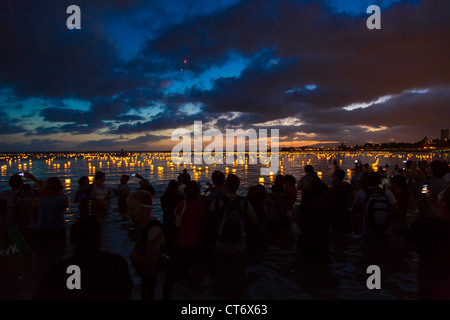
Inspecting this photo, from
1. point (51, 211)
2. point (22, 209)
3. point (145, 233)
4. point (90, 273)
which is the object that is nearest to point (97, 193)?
point (22, 209)

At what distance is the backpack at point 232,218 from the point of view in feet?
17.4

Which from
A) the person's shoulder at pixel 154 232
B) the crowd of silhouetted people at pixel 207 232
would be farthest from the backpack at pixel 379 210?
the person's shoulder at pixel 154 232

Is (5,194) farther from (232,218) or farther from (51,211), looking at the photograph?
(232,218)

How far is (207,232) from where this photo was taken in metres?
6.14

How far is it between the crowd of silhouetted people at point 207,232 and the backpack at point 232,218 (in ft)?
0.06

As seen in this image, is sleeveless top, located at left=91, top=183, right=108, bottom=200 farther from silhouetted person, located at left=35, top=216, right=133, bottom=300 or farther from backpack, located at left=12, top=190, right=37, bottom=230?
silhouetted person, located at left=35, top=216, right=133, bottom=300

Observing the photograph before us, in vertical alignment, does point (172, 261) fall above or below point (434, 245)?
below

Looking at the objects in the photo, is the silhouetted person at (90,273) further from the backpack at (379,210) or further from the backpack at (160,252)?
the backpack at (379,210)

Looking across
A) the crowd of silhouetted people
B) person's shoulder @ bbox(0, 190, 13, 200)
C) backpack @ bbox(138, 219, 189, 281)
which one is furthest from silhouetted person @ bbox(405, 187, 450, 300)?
person's shoulder @ bbox(0, 190, 13, 200)

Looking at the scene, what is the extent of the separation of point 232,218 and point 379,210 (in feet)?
10.8

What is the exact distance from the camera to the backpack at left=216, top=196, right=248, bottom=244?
5.29 metres

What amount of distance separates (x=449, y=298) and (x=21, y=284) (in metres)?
8.15

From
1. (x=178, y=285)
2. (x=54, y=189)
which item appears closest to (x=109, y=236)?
(x=54, y=189)
